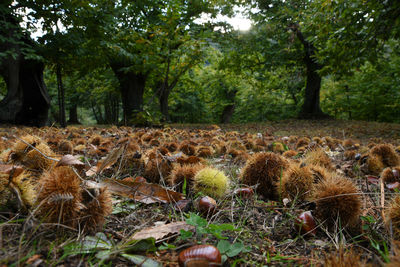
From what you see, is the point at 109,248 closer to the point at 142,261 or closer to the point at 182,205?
the point at 142,261

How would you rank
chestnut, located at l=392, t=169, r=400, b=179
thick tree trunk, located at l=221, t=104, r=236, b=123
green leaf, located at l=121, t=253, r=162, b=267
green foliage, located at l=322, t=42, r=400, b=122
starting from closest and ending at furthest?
green leaf, located at l=121, t=253, r=162, b=267 < chestnut, located at l=392, t=169, r=400, b=179 < green foliage, located at l=322, t=42, r=400, b=122 < thick tree trunk, located at l=221, t=104, r=236, b=123

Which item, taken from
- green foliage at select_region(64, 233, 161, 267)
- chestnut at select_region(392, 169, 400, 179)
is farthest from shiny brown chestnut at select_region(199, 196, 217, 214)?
chestnut at select_region(392, 169, 400, 179)

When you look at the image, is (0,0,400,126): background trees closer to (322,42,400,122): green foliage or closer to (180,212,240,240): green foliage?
(322,42,400,122): green foliage

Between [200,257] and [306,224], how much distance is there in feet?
1.76

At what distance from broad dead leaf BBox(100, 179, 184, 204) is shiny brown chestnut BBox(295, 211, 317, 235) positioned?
570mm

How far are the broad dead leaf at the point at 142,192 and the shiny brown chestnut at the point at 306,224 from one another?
0.57m

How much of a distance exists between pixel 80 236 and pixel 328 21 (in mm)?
7348

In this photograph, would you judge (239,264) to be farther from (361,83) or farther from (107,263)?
(361,83)

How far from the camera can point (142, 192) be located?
124 cm

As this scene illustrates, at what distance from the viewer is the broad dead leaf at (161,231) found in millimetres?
835

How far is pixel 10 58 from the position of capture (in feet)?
21.4

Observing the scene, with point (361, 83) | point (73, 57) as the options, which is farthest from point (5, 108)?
point (361, 83)

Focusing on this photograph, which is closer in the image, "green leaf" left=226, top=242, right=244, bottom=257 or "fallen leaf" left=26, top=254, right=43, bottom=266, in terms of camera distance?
"fallen leaf" left=26, top=254, right=43, bottom=266

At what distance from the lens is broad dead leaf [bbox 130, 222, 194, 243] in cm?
84
